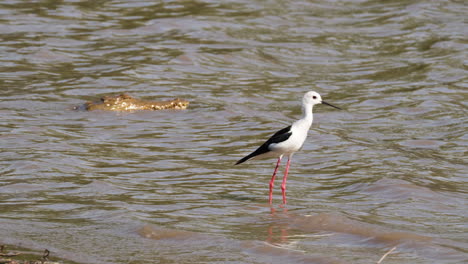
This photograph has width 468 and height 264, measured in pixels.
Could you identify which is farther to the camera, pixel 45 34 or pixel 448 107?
pixel 45 34

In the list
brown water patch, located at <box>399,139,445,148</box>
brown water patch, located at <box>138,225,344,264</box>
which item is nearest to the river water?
brown water patch, located at <box>138,225,344,264</box>

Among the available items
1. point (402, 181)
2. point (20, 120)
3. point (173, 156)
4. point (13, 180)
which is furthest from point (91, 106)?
point (402, 181)

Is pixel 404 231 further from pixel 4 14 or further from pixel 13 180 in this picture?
pixel 4 14

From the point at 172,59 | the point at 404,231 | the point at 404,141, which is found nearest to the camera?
the point at 404,231

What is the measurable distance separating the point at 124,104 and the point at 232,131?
1873 mm

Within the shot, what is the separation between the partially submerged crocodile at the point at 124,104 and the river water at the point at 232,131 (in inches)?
8.2

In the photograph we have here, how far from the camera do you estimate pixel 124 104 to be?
47.9ft

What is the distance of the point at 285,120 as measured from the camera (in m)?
14.6

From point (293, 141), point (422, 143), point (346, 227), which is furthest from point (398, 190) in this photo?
point (422, 143)

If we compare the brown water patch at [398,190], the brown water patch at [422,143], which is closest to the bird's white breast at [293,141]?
the brown water patch at [398,190]

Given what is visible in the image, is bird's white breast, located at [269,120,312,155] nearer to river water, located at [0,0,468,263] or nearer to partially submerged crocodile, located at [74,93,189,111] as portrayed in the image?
river water, located at [0,0,468,263]

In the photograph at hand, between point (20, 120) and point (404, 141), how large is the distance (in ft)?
18.3

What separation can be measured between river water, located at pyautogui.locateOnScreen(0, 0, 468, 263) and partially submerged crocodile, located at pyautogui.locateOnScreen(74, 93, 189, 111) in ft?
0.69

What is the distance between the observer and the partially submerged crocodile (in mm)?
14531
